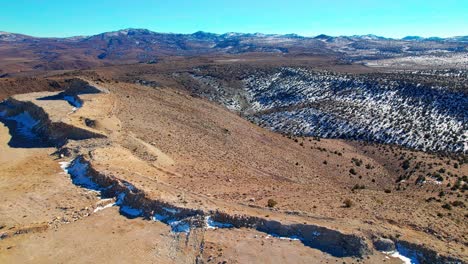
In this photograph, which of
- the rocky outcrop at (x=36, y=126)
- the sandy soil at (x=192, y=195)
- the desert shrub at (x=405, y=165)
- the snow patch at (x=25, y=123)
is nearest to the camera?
the sandy soil at (x=192, y=195)

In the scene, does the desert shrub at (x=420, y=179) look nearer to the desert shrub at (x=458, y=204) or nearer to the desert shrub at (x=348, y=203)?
the desert shrub at (x=458, y=204)

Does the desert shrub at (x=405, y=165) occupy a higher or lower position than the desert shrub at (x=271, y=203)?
lower

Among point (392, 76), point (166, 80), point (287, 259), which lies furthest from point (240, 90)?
point (287, 259)

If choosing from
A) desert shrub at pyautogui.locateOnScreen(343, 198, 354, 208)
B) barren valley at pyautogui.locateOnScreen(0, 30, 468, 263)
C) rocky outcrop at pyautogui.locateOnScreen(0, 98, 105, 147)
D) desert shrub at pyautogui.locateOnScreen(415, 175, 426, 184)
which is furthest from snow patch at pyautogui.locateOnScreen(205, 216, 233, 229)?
desert shrub at pyautogui.locateOnScreen(415, 175, 426, 184)

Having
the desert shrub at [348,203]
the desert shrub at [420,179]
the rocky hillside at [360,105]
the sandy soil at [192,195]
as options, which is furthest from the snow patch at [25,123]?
the desert shrub at [420,179]

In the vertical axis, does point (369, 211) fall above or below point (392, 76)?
below

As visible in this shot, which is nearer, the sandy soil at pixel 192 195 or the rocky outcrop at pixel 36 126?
the sandy soil at pixel 192 195

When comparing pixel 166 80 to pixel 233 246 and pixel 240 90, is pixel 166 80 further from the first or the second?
pixel 233 246

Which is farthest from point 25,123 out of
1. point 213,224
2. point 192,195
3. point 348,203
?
point 348,203
